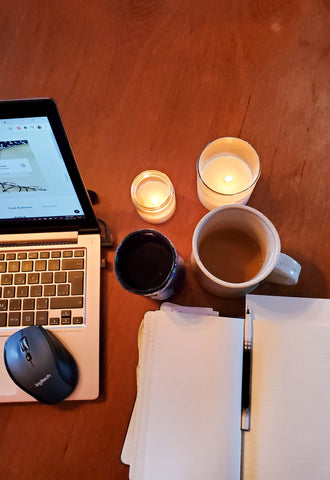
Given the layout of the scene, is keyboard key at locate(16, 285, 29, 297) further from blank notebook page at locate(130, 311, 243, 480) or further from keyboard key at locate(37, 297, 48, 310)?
blank notebook page at locate(130, 311, 243, 480)

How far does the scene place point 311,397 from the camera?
1.48 ft

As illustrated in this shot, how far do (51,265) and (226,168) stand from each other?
331 mm

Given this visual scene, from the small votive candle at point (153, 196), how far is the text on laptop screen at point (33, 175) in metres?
0.10

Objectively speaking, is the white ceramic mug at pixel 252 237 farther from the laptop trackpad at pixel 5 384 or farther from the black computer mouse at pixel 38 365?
the laptop trackpad at pixel 5 384

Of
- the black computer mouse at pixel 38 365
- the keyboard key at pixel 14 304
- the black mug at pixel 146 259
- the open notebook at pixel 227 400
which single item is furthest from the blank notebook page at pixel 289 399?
the keyboard key at pixel 14 304

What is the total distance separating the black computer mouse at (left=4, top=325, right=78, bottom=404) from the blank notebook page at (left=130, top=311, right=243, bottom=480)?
0.12 metres

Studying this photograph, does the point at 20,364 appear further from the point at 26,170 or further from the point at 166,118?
the point at 166,118

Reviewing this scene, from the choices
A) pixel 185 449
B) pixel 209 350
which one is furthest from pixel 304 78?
pixel 185 449

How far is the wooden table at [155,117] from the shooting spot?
493mm

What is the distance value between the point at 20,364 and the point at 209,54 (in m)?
0.66

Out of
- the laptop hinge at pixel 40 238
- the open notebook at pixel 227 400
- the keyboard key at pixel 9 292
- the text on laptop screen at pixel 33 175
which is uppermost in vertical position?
the text on laptop screen at pixel 33 175

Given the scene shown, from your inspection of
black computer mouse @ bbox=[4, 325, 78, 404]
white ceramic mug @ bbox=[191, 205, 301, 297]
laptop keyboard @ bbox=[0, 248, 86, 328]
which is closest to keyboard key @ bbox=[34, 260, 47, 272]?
laptop keyboard @ bbox=[0, 248, 86, 328]

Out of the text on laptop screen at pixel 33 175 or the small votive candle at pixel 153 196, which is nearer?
the text on laptop screen at pixel 33 175

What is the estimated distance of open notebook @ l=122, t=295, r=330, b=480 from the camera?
1.41 feet
